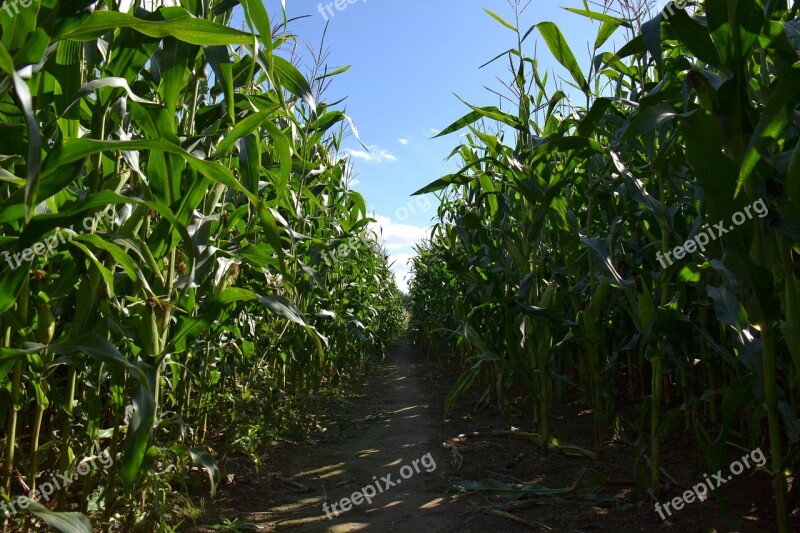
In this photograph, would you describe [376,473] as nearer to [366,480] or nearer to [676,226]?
[366,480]

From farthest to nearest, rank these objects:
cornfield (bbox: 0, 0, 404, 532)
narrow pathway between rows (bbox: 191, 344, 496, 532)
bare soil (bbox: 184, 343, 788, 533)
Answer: narrow pathway between rows (bbox: 191, 344, 496, 532), bare soil (bbox: 184, 343, 788, 533), cornfield (bbox: 0, 0, 404, 532)

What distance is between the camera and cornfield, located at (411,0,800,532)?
140 cm

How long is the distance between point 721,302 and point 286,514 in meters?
2.09

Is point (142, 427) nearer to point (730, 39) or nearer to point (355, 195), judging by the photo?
point (730, 39)

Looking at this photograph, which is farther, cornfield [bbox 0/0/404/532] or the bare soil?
the bare soil

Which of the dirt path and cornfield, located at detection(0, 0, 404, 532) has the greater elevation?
cornfield, located at detection(0, 0, 404, 532)

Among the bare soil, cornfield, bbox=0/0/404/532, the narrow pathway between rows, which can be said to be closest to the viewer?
cornfield, bbox=0/0/404/532

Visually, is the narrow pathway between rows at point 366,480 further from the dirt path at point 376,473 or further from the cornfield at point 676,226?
the cornfield at point 676,226

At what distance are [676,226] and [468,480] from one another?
174cm

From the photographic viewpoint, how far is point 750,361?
154cm

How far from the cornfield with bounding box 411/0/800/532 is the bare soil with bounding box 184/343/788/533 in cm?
14

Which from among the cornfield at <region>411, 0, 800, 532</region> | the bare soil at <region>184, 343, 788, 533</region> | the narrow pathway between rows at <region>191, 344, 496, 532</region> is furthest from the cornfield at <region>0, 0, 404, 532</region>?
the cornfield at <region>411, 0, 800, 532</region>

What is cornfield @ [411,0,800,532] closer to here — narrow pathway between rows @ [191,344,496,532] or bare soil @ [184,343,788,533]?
bare soil @ [184,343,788,533]

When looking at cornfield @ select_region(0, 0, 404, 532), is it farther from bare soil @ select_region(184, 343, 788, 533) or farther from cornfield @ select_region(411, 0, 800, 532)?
cornfield @ select_region(411, 0, 800, 532)
